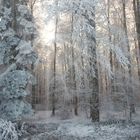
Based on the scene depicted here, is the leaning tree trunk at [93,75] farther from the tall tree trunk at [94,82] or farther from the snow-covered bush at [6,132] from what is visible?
the snow-covered bush at [6,132]

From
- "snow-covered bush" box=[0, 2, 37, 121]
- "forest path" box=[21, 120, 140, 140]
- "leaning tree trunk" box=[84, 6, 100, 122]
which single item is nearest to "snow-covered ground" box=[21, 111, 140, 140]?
"forest path" box=[21, 120, 140, 140]

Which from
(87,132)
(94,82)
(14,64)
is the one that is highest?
(14,64)

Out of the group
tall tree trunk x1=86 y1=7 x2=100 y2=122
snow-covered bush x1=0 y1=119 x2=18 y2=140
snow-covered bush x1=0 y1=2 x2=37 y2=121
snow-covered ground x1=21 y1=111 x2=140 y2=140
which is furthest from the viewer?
tall tree trunk x1=86 y1=7 x2=100 y2=122

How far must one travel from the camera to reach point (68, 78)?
20234mm

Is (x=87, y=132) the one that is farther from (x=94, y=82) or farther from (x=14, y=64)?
(x=14, y=64)

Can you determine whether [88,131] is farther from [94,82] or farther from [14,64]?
[14,64]

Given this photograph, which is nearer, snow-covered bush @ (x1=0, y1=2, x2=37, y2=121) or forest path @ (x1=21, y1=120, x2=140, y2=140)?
forest path @ (x1=21, y1=120, x2=140, y2=140)

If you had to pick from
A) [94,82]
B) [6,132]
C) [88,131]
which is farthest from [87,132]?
[94,82]

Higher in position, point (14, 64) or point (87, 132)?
point (14, 64)

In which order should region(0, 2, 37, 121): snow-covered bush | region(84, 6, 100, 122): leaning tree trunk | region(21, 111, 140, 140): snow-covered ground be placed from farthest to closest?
1. region(84, 6, 100, 122): leaning tree trunk
2. region(0, 2, 37, 121): snow-covered bush
3. region(21, 111, 140, 140): snow-covered ground

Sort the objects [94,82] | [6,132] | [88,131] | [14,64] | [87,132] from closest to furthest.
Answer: [6,132]
[87,132]
[88,131]
[14,64]
[94,82]

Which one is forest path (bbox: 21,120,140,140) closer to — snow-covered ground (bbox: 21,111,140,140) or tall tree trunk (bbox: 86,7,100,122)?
snow-covered ground (bbox: 21,111,140,140)

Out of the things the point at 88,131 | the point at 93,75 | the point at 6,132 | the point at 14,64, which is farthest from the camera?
the point at 93,75

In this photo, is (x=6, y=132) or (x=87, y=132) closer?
(x=6, y=132)
